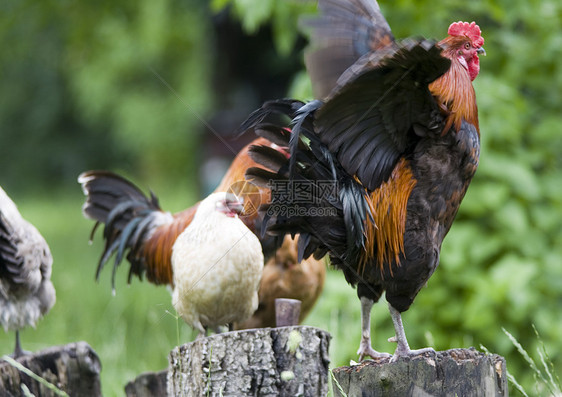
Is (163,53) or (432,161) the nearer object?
(432,161)

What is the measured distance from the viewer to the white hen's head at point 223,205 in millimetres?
3764

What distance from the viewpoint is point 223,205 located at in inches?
148

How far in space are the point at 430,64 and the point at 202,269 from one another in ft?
5.19

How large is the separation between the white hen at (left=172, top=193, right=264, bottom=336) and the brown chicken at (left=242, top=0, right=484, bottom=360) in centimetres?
48

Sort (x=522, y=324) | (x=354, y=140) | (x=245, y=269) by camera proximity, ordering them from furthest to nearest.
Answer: (x=522, y=324)
(x=245, y=269)
(x=354, y=140)

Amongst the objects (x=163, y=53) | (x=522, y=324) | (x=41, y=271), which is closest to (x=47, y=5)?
(x=41, y=271)

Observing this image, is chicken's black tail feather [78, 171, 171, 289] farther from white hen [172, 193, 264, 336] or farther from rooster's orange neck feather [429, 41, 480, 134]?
rooster's orange neck feather [429, 41, 480, 134]

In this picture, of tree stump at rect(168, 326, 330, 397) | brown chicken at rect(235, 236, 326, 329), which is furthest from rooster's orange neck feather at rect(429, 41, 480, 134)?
brown chicken at rect(235, 236, 326, 329)

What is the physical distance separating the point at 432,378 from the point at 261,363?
2.08 ft

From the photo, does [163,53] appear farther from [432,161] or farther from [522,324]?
[432,161]

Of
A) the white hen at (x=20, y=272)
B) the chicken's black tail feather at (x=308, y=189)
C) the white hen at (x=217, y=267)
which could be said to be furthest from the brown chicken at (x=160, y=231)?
the chicken's black tail feather at (x=308, y=189)

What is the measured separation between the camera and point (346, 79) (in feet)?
8.97

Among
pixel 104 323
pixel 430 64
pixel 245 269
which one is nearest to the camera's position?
pixel 430 64

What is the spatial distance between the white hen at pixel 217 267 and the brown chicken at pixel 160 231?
0.93ft
